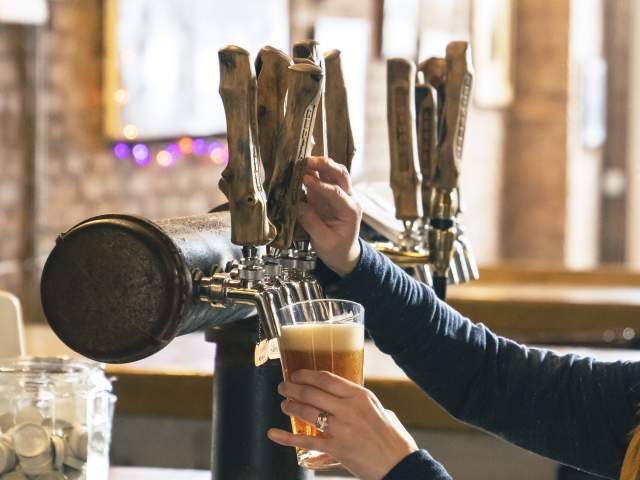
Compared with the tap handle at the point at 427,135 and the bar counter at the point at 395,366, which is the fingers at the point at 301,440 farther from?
the tap handle at the point at 427,135

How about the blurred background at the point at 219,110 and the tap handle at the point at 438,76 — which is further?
the blurred background at the point at 219,110

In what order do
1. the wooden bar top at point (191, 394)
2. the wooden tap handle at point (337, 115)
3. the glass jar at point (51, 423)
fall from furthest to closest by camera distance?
1. the wooden bar top at point (191, 394)
2. the wooden tap handle at point (337, 115)
3. the glass jar at point (51, 423)

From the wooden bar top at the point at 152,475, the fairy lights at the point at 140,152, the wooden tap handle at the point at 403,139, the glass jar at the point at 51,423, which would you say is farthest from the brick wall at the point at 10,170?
the glass jar at the point at 51,423

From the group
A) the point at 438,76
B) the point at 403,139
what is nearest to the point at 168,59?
the point at 438,76

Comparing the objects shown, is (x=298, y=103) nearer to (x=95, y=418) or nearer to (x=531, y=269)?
(x=95, y=418)

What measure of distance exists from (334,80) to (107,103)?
11.7 feet

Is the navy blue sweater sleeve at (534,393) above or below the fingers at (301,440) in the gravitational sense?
below

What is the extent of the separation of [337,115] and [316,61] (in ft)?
0.83

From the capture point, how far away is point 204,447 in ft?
7.52

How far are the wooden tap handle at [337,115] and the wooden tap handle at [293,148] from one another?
264mm

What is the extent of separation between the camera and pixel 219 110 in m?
5.52

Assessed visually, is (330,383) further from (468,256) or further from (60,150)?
(60,150)

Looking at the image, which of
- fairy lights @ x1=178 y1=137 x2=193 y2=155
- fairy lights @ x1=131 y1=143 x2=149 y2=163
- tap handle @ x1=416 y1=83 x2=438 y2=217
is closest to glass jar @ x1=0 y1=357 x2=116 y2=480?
tap handle @ x1=416 y1=83 x2=438 y2=217

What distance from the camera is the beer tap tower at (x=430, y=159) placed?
164 cm
